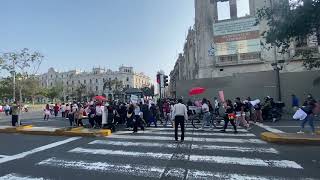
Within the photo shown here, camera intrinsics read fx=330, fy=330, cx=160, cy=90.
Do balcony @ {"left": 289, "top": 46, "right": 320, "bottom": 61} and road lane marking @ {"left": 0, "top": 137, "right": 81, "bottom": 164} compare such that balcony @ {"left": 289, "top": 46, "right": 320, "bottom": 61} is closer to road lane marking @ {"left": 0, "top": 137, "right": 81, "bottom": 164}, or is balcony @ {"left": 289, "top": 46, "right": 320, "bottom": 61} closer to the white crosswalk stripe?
the white crosswalk stripe

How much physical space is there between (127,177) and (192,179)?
1.44 m

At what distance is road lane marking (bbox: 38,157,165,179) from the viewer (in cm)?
764

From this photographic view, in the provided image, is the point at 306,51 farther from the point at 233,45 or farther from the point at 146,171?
the point at 146,171

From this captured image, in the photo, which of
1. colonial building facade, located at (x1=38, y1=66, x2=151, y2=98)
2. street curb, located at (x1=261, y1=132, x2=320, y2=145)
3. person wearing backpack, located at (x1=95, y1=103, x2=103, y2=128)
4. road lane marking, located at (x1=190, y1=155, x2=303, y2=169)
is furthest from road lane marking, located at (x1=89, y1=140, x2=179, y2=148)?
colonial building facade, located at (x1=38, y1=66, x2=151, y2=98)

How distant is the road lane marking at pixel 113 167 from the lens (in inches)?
301

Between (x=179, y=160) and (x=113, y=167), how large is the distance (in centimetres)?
183

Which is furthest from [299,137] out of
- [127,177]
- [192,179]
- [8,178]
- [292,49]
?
[292,49]

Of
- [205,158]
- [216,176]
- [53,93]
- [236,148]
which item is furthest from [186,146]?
[53,93]

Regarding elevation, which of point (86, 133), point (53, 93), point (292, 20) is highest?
point (53, 93)

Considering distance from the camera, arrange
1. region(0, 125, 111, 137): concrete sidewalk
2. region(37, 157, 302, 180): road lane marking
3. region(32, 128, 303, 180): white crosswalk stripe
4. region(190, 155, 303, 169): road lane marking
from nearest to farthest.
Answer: region(37, 157, 302, 180): road lane marking → region(32, 128, 303, 180): white crosswalk stripe → region(190, 155, 303, 169): road lane marking → region(0, 125, 111, 137): concrete sidewalk

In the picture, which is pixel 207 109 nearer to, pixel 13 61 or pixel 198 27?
pixel 198 27

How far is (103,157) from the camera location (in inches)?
381

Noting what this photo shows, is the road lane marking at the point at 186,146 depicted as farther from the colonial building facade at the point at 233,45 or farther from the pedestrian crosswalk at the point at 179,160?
the colonial building facade at the point at 233,45

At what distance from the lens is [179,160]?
897 centimetres
